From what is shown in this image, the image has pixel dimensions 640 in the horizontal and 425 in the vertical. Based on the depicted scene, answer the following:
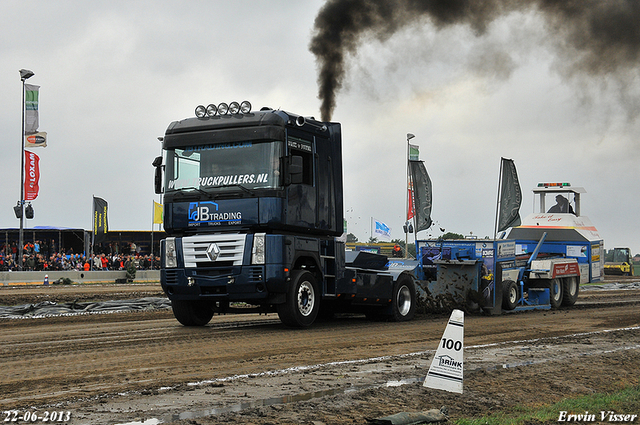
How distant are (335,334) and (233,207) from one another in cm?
274

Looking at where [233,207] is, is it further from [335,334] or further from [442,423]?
[442,423]

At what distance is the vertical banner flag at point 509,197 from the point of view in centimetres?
2342

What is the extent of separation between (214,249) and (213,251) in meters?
0.04

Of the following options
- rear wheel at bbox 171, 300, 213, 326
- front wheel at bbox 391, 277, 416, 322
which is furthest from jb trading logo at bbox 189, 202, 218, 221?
front wheel at bbox 391, 277, 416, 322

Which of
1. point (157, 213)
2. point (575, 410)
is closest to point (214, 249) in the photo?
point (575, 410)

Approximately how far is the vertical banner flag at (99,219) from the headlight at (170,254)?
29820mm

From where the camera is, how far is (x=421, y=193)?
29.7m

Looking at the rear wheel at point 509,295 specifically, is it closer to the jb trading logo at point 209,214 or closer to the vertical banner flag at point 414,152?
the jb trading logo at point 209,214

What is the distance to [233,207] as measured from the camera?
467 inches

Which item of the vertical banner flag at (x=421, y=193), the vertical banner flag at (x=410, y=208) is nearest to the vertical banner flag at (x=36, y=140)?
the vertical banner flag at (x=410, y=208)

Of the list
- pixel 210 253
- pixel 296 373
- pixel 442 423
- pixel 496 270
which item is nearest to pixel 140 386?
pixel 296 373

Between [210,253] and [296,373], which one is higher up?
[210,253]

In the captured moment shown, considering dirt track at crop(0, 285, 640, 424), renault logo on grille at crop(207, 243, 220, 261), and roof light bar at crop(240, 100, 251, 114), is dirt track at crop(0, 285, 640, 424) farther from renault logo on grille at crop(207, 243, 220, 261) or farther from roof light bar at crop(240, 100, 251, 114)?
roof light bar at crop(240, 100, 251, 114)

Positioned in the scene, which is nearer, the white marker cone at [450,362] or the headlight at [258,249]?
the white marker cone at [450,362]
